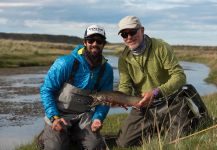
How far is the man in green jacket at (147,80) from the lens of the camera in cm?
722

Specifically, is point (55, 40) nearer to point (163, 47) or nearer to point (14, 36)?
point (14, 36)

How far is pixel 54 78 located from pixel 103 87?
0.87m

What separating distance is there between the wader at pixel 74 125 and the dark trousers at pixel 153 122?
68 centimetres

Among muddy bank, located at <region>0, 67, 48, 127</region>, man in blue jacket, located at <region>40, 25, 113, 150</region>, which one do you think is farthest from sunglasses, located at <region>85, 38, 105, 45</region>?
muddy bank, located at <region>0, 67, 48, 127</region>

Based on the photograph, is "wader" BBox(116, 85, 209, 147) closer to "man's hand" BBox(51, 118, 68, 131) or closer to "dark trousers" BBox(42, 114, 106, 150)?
"dark trousers" BBox(42, 114, 106, 150)

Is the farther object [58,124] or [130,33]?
[130,33]

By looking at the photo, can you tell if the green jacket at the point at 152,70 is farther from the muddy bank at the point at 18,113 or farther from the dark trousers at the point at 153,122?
the muddy bank at the point at 18,113

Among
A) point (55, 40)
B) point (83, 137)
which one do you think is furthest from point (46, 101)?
point (55, 40)

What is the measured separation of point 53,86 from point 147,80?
1.61 m

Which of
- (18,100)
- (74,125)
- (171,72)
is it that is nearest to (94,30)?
(171,72)

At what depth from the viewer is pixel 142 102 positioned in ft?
23.4

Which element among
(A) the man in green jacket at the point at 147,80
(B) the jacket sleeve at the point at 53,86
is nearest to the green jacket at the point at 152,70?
(A) the man in green jacket at the point at 147,80

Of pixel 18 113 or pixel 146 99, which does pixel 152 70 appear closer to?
pixel 146 99

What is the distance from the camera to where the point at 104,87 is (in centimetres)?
742
